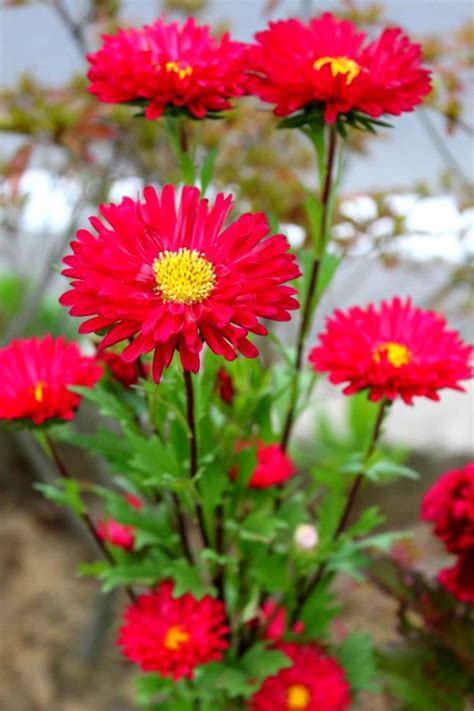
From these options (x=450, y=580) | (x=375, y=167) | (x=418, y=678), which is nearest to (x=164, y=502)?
(x=450, y=580)

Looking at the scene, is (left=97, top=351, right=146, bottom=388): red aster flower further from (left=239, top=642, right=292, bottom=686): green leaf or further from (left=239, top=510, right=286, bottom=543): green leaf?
(left=239, top=642, right=292, bottom=686): green leaf

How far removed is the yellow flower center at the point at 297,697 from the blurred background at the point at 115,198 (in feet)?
1.33

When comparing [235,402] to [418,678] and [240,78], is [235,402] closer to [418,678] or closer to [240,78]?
[240,78]

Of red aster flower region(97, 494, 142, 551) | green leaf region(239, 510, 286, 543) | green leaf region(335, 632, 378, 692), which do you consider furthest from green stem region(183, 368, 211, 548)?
green leaf region(335, 632, 378, 692)

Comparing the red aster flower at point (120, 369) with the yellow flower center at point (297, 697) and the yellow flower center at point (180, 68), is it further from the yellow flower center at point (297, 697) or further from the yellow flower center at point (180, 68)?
the yellow flower center at point (297, 697)

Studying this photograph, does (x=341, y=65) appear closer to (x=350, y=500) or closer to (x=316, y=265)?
(x=316, y=265)

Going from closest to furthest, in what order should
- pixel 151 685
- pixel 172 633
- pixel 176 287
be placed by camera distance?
pixel 176 287
pixel 172 633
pixel 151 685

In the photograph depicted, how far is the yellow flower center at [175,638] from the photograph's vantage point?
1.96 feet

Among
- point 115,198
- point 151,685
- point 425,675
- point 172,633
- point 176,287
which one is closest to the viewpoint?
point 176,287

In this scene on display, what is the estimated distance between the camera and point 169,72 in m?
0.50

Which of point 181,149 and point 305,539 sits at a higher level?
point 181,149

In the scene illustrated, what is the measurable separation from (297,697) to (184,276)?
0.43 metres

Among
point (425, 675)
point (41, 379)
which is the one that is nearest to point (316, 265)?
point (41, 379)

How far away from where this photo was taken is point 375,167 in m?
2.65
